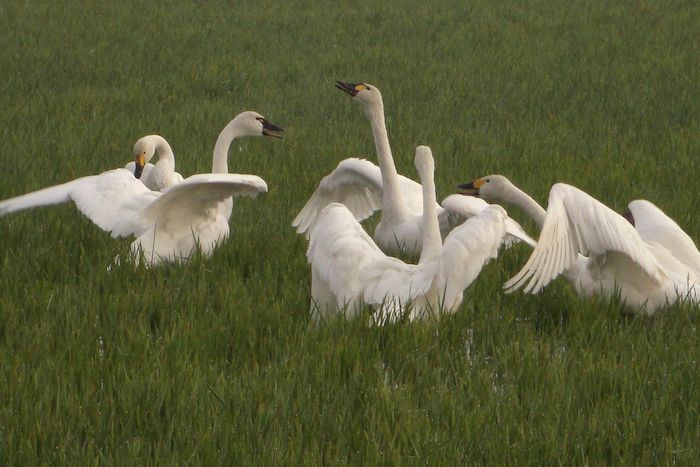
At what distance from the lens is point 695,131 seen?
1034cm

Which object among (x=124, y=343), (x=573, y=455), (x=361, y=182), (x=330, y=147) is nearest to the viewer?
(x=573, y=455)

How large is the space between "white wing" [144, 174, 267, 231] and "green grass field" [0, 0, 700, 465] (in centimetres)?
28

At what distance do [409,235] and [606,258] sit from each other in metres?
1.53

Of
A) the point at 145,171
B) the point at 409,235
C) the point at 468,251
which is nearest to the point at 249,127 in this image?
the point at 145,171

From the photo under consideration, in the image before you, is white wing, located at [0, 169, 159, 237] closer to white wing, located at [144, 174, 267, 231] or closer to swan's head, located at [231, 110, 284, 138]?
white wing, located at [144, 174, 267, 231]

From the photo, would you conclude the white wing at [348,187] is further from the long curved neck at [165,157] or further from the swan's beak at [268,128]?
the long curved neck at [165,157]

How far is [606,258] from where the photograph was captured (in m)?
5.47

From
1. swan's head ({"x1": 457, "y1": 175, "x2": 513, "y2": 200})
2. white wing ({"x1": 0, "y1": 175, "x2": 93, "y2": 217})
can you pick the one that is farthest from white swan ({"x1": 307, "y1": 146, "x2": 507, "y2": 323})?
white wing ({"x1": 0, "y1": 175, "x2": 93, "y2": 217})

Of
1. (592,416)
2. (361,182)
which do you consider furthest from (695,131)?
(592,416)

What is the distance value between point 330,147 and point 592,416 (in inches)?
240

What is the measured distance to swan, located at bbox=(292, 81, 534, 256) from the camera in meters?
6.68

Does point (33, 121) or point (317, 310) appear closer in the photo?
point (317, 310)

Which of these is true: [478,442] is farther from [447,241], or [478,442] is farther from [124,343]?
[124,343]

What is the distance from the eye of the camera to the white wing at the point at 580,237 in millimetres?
5062
